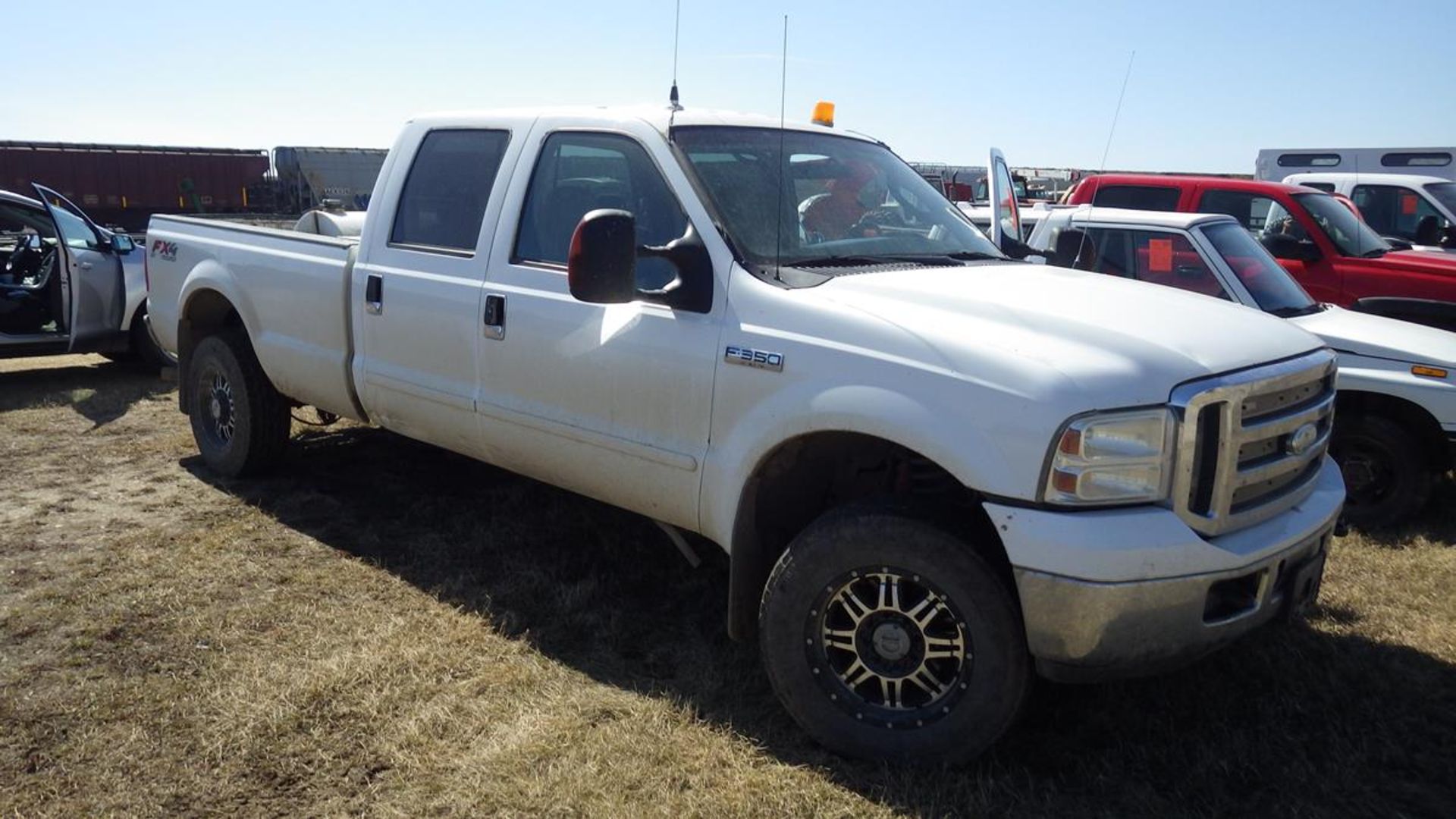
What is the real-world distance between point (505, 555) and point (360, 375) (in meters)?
1.02

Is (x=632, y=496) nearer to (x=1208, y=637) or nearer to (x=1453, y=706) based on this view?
(x=1208, y=637)

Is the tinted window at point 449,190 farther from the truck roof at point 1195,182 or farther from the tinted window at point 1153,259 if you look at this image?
the truck roof at point 1195,182

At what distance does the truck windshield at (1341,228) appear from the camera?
25.3 feet

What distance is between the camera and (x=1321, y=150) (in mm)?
15578

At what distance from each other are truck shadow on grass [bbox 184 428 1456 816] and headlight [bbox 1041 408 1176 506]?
882mm

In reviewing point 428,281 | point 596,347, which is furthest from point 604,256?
point 428,281

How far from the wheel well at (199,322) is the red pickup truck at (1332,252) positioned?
5264 mm

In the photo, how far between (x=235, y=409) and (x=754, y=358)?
367cm

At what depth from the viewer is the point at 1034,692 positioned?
3.84 m

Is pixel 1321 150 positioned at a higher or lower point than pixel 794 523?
higher

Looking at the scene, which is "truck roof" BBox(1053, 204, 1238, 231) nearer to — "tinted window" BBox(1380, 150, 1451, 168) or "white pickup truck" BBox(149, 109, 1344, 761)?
"white pickup truck" BBox(149, 109, 1344, 761)

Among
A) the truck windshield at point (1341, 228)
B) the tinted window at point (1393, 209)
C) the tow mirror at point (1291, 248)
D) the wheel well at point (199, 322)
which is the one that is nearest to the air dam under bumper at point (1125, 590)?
the wheel well at point (199, 322)

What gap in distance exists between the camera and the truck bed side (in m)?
5.15

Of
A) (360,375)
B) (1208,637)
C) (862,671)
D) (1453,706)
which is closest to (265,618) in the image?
(360,375)
